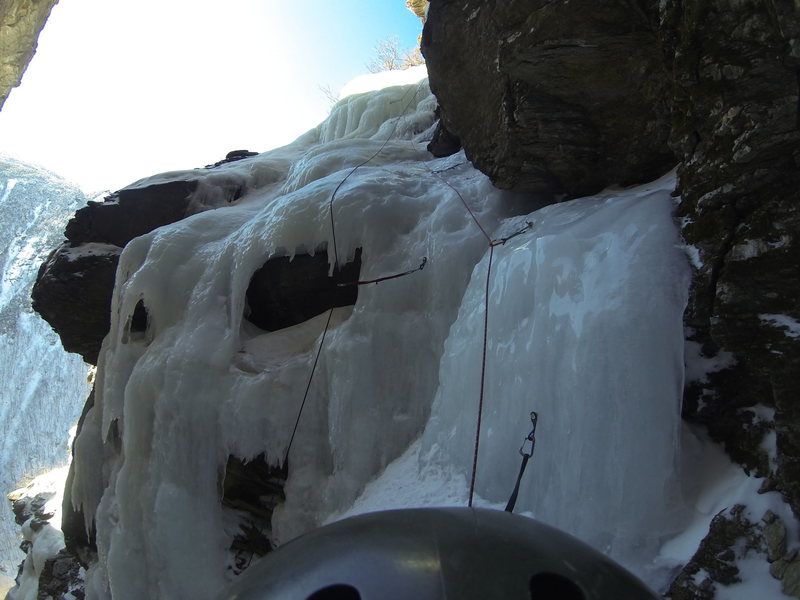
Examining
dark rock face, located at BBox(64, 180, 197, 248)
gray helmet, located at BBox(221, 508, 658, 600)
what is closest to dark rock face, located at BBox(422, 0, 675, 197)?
gray helmet, located at BBox(221, 508, 658, 600)

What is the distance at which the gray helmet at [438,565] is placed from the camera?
92 centimetres

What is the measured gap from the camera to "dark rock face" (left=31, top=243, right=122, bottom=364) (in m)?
6.45

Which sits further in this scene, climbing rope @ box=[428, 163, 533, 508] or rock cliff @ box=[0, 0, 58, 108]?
rock cliff @ box=[0, 0, 58, 108]

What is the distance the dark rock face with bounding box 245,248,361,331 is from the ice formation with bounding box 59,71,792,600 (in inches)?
4.8

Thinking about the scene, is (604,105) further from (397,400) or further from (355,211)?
(397,400)

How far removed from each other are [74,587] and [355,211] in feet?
24.4

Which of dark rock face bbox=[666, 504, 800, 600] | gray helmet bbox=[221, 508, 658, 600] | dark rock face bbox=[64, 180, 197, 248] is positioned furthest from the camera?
dark rock face bbox=[64, 180, 197, 248]

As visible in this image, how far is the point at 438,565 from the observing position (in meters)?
0.94

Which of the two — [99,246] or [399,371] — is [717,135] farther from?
[99,246]

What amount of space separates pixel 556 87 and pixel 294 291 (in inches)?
97.6

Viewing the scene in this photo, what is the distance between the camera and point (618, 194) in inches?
134

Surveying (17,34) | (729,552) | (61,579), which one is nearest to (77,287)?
(17,34)

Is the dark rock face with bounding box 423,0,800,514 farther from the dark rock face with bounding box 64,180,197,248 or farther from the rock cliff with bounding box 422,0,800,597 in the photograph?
the dark rock face with bounding box 64,180,197,248

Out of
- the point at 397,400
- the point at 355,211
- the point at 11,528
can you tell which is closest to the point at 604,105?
the point at 355,211
